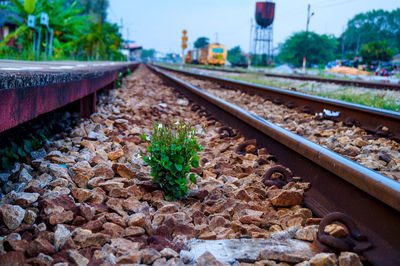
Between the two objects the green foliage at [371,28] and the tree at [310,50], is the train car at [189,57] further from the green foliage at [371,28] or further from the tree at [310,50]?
the green foliage at [371,28]

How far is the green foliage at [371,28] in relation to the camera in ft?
Answer: 342

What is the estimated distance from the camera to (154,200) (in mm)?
2572

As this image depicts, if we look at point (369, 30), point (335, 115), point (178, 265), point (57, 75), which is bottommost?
point (178, 265)

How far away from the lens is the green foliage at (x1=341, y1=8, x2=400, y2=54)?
342ft

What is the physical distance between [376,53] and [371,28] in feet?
243

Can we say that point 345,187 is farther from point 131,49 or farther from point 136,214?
point 131,49

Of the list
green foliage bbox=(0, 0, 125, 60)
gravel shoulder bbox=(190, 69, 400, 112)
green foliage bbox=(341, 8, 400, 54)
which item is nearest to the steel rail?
gravel shoulder bbox=(190, 69, 400, 112)

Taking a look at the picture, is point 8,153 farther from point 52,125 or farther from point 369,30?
point 369,30

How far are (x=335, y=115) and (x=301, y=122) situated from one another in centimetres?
46

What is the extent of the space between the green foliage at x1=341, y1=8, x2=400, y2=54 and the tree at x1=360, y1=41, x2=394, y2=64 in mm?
55845

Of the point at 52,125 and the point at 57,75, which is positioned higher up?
the point at 57,75

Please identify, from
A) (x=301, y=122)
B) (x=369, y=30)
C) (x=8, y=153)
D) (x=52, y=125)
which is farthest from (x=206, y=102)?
(x=369, y=30)

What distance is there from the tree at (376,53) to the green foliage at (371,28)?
183 ft

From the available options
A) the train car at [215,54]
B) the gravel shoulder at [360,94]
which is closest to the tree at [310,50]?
the train car at [215,54]
